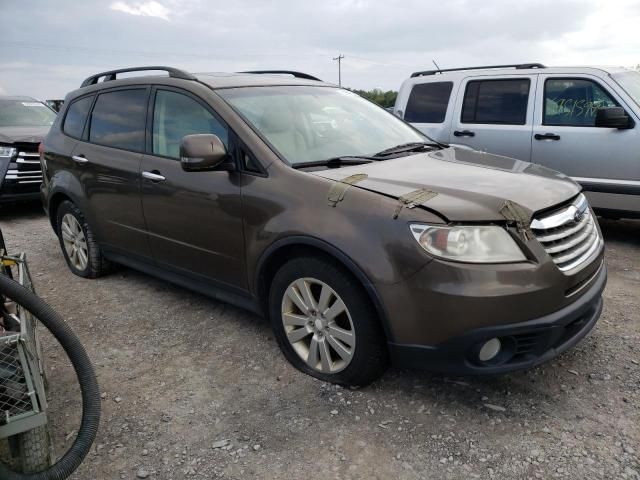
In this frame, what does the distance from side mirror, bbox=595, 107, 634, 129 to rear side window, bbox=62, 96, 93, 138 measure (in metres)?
4.60

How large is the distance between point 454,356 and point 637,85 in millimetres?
4442

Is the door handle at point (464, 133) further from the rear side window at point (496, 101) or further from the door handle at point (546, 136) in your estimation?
the door handle at point (546, 136)

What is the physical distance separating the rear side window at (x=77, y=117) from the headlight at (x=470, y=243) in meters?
3.35

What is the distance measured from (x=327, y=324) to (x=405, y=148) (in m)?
1.36

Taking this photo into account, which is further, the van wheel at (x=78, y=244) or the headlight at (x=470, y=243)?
the van wheel at (x=78, y=244)

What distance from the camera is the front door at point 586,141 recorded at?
16.2ft

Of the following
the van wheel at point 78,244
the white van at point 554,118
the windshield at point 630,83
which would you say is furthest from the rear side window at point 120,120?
the windshield at point 630,83

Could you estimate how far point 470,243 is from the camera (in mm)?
2275

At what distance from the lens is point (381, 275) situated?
237cm

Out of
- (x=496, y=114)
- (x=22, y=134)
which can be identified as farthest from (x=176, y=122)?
(x=22, y=134)

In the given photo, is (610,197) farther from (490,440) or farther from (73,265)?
(73,265)

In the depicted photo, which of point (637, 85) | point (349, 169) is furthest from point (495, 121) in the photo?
point (349, 169)

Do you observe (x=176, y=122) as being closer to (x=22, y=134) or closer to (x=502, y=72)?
(x=502, y=72)

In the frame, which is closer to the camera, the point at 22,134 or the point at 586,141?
the point at 586,141
